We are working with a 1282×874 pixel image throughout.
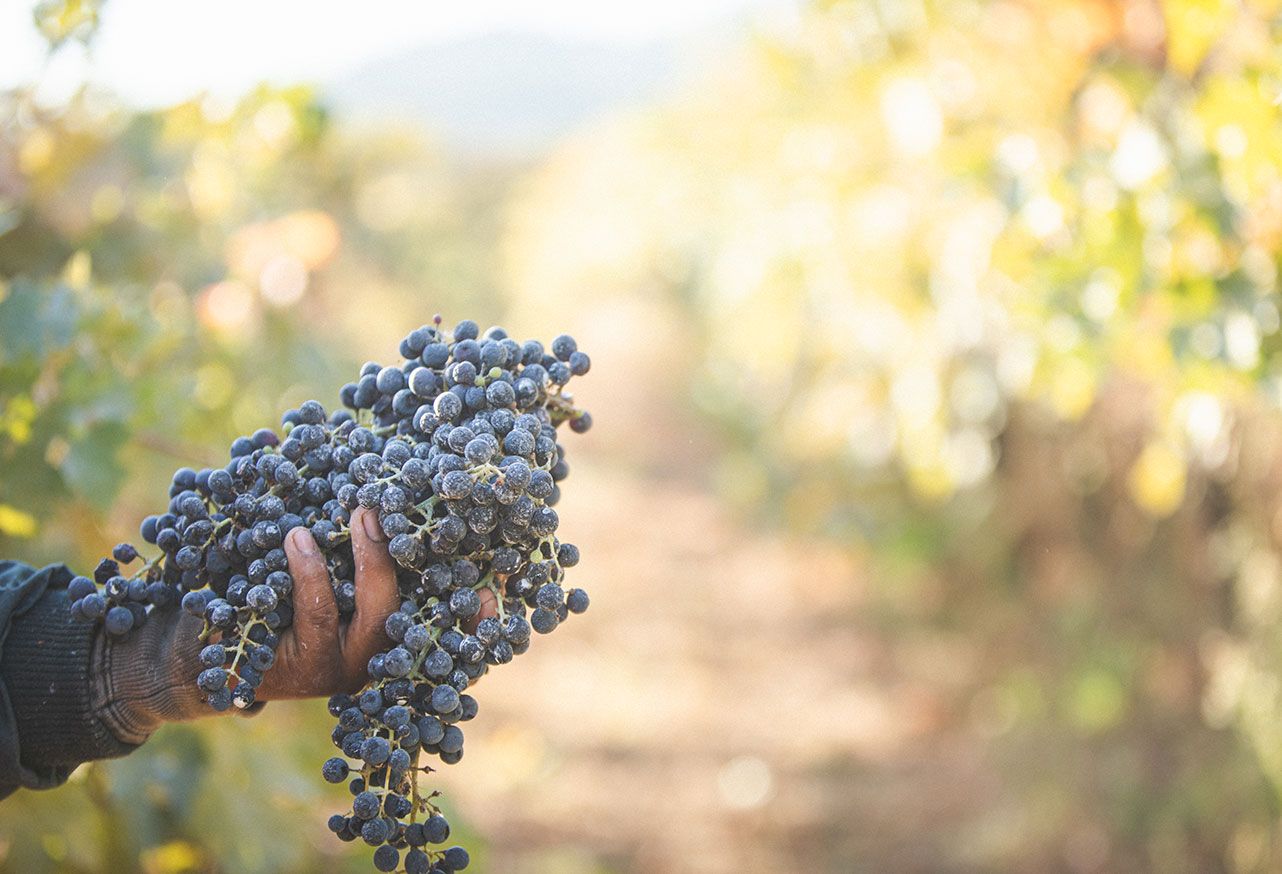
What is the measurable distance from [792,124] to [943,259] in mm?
1372

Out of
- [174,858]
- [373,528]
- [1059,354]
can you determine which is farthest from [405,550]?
[1059,354]

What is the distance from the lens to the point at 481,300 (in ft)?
36.7

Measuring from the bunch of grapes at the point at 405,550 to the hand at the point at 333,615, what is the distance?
0.02 m

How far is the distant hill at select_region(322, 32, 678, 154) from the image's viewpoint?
14078 millimetres

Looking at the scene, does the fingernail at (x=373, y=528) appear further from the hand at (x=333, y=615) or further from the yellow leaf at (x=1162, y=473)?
the yellow leaf at (x=1162, y=473)

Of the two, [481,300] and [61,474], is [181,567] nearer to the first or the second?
[61,474]

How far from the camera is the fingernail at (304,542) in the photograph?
1054mm

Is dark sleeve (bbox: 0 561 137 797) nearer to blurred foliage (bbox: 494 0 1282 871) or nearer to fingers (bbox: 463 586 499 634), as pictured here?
Result: fingers (bbox: 463 586 499 634)

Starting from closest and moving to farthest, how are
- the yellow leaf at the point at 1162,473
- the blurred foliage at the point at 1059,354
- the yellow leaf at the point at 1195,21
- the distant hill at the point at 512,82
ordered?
the yellow leaf at the point at 1195,21 < the blurred foliage at the point at 1059,354 < the yellow leaf at the point at 1162,473 < the distant hill at the point at 512,82

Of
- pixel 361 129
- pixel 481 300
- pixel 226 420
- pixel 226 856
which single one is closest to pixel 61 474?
pixel 226 420

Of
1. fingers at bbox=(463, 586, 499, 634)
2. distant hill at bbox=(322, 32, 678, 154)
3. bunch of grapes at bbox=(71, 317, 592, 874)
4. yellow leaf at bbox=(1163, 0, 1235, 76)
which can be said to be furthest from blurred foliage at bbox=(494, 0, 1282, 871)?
distant hill at bbox=(322, 32, 678, 154)

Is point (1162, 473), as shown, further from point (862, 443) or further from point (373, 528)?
point (373, 528)

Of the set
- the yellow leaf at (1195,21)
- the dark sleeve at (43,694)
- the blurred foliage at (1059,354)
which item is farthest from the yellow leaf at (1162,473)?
the dark sleeve at (43,694)

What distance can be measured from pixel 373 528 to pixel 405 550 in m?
0.07
